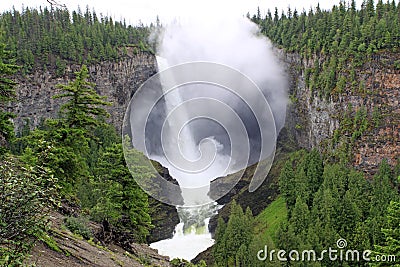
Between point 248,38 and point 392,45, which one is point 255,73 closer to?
point 248,38

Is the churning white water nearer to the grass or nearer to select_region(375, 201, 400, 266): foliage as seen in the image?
the grass

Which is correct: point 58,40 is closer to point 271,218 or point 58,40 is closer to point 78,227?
point 271,218

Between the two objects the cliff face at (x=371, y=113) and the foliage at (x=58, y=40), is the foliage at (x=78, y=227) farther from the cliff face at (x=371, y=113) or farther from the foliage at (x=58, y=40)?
the foliage at (x=58, y=40)

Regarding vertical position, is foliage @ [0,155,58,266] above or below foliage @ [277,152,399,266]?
below

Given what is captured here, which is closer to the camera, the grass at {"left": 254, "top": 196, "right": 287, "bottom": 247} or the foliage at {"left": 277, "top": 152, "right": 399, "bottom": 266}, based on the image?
the foliage at {"left": 277, "top": 152, "right": 399, "bottom": 266}

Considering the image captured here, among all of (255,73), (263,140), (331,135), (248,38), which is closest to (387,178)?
(331,135)

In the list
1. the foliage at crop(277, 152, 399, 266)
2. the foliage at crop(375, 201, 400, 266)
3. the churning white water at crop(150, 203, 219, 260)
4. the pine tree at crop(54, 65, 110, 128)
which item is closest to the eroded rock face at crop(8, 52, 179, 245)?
the churning white water at crop(150, 203, 219, 260)
